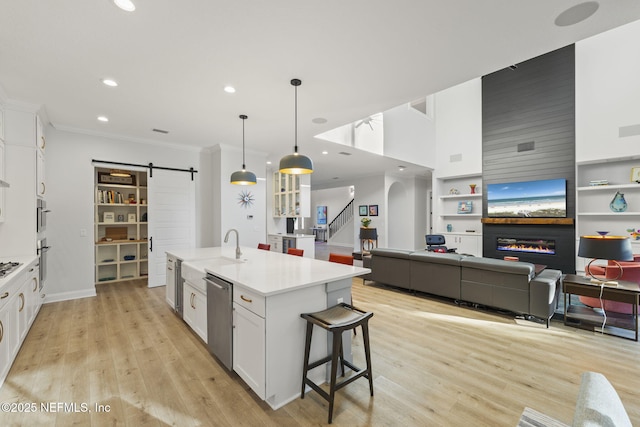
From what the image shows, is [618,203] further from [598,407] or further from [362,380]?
[598,407]

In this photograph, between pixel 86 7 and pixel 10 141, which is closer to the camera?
pixel 86 7

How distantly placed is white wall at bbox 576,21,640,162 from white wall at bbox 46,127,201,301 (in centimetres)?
980

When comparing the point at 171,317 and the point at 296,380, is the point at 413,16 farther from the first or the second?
the point at 171,317

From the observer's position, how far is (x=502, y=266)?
374 cm

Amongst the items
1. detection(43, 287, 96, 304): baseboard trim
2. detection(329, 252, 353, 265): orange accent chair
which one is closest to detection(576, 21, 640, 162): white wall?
detection(329, 252, 353, 265): orange accent chair

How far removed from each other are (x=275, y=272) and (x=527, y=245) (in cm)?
687

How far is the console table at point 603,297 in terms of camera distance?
122 inches

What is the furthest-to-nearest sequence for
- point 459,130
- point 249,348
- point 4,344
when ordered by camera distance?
point 459,130, point 4,344, point 249,348

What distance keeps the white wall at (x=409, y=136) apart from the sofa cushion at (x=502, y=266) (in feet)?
12.0

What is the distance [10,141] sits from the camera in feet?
11.7

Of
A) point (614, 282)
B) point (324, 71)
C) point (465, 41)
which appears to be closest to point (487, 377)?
point (614, 282)

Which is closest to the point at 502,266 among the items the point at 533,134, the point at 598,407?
the point at 598,407

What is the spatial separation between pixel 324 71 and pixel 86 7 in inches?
76.8

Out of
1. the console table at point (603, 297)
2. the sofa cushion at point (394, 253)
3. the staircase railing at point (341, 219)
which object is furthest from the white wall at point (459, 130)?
the staircase railing at point (341, 219)
